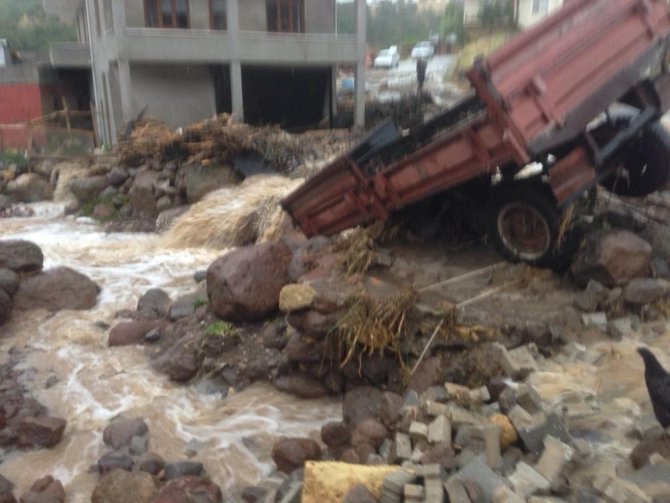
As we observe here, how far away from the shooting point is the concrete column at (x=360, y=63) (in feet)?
64.2

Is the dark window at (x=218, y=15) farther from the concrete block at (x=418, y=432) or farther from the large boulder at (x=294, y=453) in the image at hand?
the concrete block at (x=418, y=432)

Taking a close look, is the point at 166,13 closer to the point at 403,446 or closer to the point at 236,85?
the point at 236,85

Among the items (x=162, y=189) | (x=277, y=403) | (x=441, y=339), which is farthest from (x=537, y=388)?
(x=162, y=189)

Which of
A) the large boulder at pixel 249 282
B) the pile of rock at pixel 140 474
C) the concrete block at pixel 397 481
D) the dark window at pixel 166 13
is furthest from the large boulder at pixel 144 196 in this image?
the concrete block at pixel 397 481

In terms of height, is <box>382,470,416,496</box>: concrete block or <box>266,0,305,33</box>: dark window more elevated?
<box>266,0,305,33</box>: dark window

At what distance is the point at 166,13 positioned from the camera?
62.2 ft

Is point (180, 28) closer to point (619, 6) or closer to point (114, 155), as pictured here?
point (114, 155)

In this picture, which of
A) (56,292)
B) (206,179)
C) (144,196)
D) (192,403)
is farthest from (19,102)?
(192,403)

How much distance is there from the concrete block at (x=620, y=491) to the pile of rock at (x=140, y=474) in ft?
9.34

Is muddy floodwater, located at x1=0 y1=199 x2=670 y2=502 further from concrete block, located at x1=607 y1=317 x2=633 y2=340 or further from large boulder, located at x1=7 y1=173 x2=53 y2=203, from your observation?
large boulder, located at x1=7 y1=173 x2=53 y2=203

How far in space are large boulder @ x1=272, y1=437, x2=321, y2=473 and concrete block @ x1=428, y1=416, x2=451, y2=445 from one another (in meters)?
1.21

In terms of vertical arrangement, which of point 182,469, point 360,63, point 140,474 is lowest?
point 182,469

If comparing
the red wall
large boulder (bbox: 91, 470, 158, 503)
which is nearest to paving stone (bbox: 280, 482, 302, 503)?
large boulder (bbox: 91, 470, 158, 503)

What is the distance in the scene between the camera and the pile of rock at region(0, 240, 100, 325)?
8.98m
